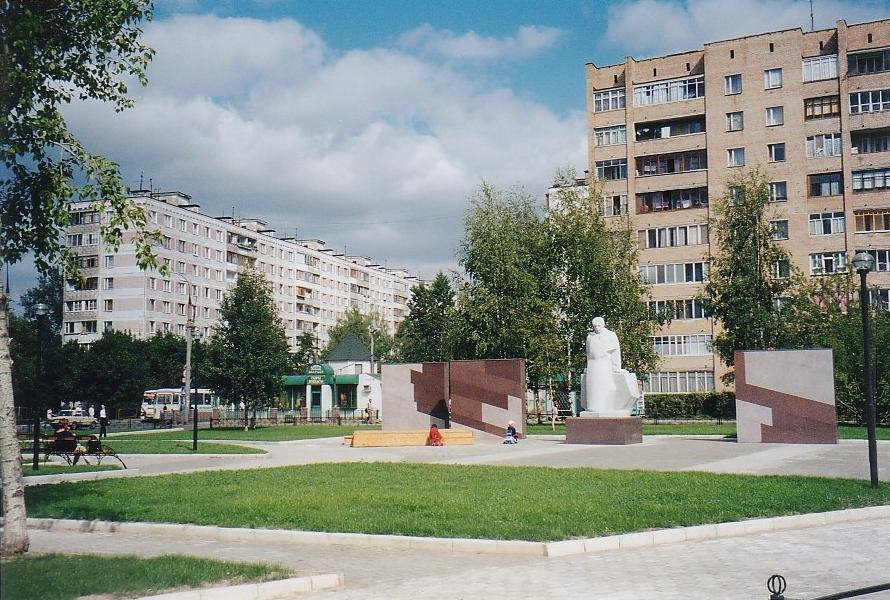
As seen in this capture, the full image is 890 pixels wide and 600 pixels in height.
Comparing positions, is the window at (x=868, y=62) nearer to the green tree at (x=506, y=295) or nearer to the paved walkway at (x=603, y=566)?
the green tree at (x=506, y=295)

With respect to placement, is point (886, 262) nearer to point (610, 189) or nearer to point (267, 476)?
point (610, 189)

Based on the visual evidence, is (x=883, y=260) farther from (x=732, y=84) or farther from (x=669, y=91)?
(x=669, y=91)

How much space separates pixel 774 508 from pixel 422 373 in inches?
923

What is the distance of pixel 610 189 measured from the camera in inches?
2689

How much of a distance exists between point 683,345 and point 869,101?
70.4 feet

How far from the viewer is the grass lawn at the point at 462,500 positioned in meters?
11.1

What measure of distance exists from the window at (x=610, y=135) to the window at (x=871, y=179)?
17.3m

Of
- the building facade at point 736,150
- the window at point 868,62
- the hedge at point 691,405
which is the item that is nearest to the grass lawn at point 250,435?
the hedge at point 691,405

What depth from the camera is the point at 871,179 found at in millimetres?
58812

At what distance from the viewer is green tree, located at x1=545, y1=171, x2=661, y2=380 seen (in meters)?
47.3

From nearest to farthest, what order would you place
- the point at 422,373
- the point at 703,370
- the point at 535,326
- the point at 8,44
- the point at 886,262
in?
the point at 8,44, the point at 422,373, the point at 535,326, the point at 886,262, the point at 703,370

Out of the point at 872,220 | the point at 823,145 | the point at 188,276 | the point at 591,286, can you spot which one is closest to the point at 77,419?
the point at 188,276

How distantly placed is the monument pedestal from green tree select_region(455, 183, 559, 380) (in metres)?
16.8

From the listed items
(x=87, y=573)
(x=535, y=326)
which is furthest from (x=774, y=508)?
(x=535, y=326)
